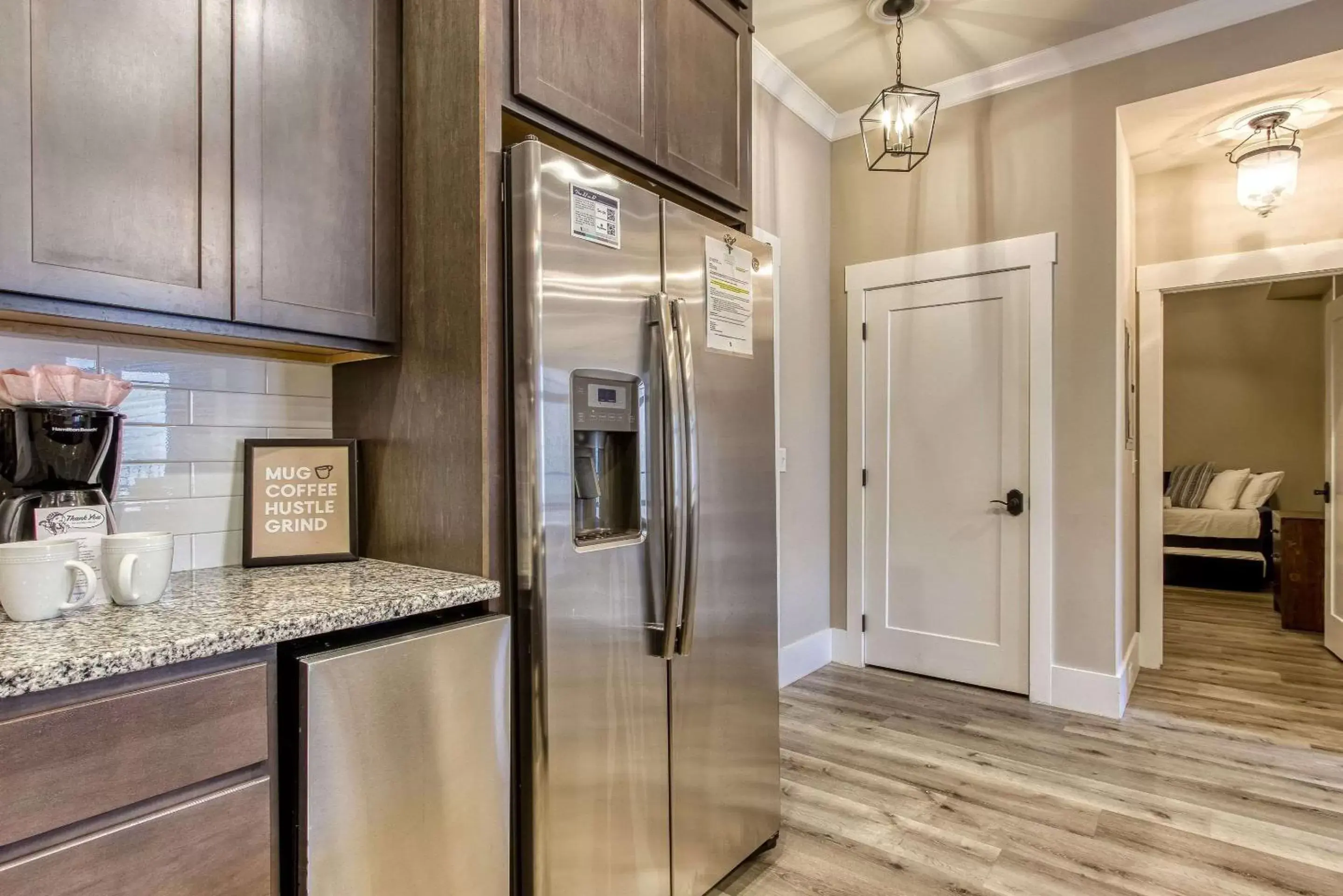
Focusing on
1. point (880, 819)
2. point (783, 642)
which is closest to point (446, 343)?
point (880, 819)

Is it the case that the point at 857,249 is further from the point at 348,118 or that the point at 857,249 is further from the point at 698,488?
the point at 348,118

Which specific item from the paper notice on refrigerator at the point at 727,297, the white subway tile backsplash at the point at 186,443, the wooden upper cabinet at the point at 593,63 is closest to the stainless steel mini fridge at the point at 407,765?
the white subway tile backsplash at the point at 186,443

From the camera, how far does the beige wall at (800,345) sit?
11.0 feet

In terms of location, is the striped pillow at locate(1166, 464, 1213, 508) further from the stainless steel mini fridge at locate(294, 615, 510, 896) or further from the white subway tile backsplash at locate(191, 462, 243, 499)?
the white subway tile backsplash at locate(191, 462, 243, 499)

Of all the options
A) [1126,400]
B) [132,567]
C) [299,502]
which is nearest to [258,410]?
[299,502]

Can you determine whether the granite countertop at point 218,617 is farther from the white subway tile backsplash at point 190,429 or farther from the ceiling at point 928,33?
the ceiling at point 928,33

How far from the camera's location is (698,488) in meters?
1.73

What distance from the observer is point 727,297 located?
187 centimetres

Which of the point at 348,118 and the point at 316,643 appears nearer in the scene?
the point at 316,643

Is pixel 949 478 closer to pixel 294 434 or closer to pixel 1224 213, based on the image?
pixel 1224 213

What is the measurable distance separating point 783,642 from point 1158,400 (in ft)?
8.02

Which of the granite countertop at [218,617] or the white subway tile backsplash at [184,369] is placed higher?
the white subway tile backsplash at [184,369]

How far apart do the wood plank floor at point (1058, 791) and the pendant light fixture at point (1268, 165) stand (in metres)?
2.34

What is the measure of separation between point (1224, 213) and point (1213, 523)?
3823 mm
